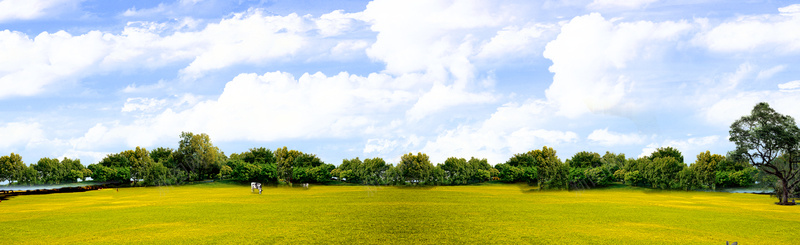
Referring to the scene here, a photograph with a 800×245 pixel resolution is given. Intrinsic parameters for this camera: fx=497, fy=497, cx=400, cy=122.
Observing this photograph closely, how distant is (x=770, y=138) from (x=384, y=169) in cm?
7688

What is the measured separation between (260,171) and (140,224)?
3315 inches

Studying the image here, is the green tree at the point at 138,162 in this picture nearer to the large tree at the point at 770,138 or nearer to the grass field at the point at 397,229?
the grass field at the point at 397,229

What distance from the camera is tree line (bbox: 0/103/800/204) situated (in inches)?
3612

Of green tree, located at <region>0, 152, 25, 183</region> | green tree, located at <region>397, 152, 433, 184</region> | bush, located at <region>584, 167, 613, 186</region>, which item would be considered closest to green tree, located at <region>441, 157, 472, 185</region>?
green tree, located at <region>397, 152, 433, 184</region>

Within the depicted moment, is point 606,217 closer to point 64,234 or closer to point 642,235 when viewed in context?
point 642,235

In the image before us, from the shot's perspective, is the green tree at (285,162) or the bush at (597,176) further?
the green tree at (285,162)

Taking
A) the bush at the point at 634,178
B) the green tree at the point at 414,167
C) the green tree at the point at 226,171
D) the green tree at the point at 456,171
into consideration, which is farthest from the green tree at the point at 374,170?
the bush at the point at 634,178

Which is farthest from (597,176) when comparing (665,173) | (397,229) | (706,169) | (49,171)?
(49,171)

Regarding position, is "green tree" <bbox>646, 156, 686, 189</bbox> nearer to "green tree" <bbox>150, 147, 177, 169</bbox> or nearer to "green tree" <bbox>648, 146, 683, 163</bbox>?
"green tree" <bbox>648, 146, 683, 163</bbox>

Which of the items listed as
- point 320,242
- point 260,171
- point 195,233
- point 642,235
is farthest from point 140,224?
point 260,171

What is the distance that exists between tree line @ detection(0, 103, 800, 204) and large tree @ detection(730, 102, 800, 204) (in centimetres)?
2569

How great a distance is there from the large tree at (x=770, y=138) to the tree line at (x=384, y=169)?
25690mm

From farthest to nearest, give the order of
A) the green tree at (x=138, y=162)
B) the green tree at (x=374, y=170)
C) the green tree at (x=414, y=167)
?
1. the green tree at (x=138, y=162)
2. the green tree at (x=374, y=170)
3. the green tree at (x=414, y=167)

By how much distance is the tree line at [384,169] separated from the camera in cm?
9175
